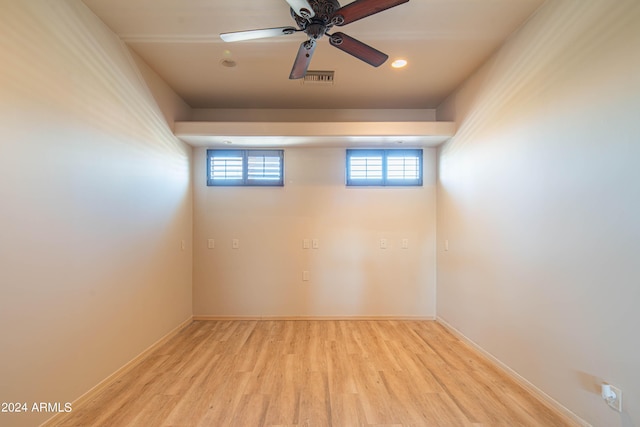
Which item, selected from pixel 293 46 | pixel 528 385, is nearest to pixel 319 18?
pixel 293 46

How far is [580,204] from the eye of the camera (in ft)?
5.41

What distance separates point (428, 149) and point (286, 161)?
2.06m

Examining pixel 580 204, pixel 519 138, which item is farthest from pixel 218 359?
pixel 519 138

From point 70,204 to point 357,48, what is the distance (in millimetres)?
2289

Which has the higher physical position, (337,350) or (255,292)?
(255,292)

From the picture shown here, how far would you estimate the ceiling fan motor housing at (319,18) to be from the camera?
4.77 feet

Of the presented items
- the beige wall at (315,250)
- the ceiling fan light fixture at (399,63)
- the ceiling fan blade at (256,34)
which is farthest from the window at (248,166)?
the ceiling fan blade at (256,34)

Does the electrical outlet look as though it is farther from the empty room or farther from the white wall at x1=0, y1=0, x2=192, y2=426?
the white wall at x1=0, y1=0, x2=192, y2=426

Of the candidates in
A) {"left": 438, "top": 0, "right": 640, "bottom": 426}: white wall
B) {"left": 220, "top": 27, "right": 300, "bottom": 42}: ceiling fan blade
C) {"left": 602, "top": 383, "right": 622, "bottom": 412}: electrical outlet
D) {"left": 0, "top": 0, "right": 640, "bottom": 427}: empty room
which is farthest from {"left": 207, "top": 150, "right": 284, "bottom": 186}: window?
{"left": 602, "top": 383, "right": 622, "bottom": 412}: electrical outlet

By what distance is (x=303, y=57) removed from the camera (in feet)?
6.06

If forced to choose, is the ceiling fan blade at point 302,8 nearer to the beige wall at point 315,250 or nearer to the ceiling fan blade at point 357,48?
the ceiling fan blade at point 357,48

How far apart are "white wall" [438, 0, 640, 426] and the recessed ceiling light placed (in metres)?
0.81

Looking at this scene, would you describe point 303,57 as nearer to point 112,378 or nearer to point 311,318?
point 112,378

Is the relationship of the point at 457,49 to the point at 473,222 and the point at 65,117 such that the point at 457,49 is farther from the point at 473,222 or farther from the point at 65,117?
the point at 65,117
